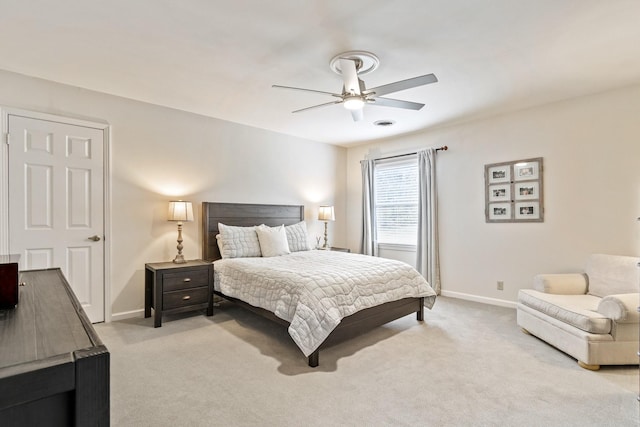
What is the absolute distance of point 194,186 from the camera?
Answer: 14.3 feet

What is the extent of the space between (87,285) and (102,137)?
5.39 ft

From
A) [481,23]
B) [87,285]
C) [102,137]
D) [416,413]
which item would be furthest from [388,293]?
[102,137]

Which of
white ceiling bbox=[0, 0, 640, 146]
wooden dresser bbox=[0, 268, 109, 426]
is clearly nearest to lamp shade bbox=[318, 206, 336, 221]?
white ceiling bbox=[0, 0, 640, 146]

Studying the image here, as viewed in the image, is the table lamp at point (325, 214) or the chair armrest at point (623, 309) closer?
the chair armrest at point (623, 309)

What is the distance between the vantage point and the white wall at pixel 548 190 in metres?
3.49

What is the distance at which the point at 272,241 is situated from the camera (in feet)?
14.6

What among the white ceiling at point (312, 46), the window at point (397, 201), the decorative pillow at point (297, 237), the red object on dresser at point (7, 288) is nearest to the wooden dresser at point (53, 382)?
the red object on dresser at point (7, 288)

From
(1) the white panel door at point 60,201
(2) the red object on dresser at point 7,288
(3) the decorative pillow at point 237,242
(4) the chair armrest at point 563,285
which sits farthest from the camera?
(3) the decorative pillow at point 237,242

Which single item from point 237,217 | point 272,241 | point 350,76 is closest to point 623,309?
point 350,76

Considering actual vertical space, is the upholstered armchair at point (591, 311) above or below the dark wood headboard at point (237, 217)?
below

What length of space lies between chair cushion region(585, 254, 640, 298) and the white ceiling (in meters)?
1.81

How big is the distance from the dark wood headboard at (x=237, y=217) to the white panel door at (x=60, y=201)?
46.4 inches

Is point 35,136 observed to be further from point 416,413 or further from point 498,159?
Answer: point 498,159

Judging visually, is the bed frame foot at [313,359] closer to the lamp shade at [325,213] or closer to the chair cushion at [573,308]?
the chair cushion at [573,308]
